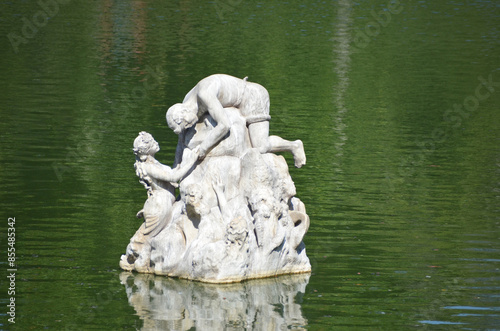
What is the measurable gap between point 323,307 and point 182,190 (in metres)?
2.48

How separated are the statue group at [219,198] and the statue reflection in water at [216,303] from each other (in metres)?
0.19

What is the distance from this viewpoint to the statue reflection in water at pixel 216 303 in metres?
10.5

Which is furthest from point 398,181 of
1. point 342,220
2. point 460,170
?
point 342,220

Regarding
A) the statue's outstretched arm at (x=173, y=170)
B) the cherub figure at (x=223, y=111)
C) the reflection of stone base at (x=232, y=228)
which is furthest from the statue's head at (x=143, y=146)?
the reflection of stone base at (x=232, y=228)

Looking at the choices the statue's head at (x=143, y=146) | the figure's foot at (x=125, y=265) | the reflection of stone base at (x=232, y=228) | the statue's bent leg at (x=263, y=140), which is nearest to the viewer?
the reflection of stone base at (x=232, y=228)

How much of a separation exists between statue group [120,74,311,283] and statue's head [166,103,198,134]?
1cm

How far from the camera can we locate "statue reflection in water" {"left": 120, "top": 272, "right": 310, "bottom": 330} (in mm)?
10469

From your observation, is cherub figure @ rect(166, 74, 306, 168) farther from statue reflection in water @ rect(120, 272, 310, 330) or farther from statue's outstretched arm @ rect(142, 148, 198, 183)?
statue reflection in water @ rect(120, 272, 310, 330)

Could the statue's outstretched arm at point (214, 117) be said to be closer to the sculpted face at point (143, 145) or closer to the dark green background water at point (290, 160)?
the sculpted face at point (143, 145)

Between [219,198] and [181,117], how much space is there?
1.17 meters

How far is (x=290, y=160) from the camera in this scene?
64.4 feet

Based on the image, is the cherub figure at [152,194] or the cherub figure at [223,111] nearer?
the cherub figure at [223,111]

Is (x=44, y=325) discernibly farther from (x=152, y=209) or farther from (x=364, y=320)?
(x=364, y=320)

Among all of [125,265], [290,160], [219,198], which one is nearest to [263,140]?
[219,198]
